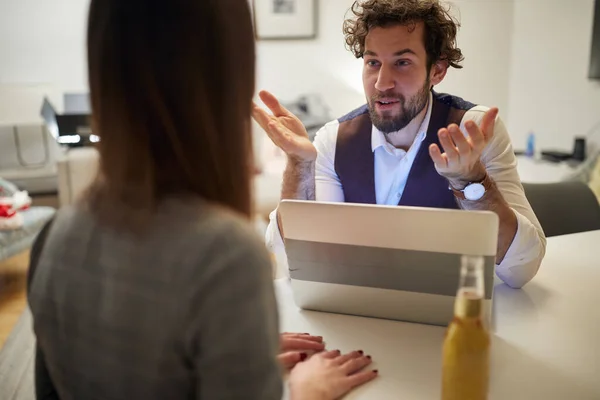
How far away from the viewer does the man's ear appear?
156 centimetres

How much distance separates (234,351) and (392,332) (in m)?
0.49

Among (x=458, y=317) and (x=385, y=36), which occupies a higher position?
(x=385, y=36)

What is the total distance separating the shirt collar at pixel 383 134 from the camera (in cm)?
151

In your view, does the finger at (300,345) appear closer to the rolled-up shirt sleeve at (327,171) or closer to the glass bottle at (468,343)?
the glass bottle at (468,343)

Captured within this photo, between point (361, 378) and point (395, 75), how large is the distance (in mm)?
914

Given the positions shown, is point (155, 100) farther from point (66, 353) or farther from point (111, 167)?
point (66, 353)

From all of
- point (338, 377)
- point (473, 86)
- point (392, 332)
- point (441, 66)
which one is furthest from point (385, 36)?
point (473, 86)

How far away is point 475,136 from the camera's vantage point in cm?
100

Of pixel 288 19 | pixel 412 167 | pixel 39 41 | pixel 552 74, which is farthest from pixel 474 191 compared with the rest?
pixel 39 41

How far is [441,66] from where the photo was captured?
1599mm

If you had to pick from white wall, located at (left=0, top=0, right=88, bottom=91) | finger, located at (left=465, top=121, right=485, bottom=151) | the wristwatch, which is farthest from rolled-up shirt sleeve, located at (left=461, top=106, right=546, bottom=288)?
white wall, located at (left=0, top=0, right=88, bottom=91)

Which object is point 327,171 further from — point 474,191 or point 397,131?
point 474,191

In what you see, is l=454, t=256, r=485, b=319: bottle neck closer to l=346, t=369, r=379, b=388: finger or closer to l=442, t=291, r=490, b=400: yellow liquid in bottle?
l=442, t=291, r=490, b=400: yellow liquid in bottle

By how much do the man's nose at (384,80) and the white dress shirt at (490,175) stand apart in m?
0.13
